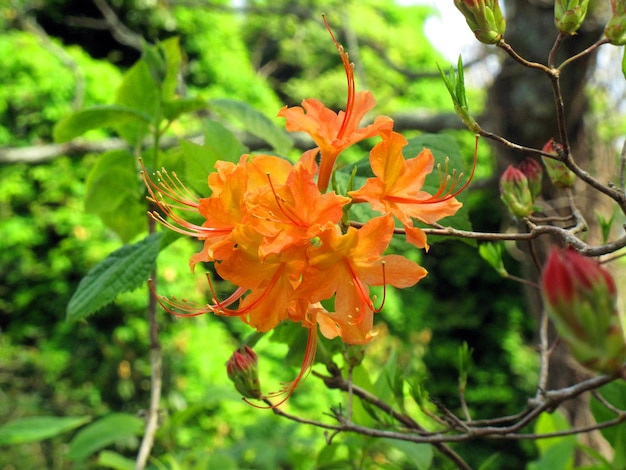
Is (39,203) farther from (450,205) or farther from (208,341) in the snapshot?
(450,205)

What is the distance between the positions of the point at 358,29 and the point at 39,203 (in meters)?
3.50

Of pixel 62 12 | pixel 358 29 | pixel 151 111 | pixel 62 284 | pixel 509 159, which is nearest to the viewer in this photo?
pixel 151 111

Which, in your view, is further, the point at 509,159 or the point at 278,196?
the point at 509,159

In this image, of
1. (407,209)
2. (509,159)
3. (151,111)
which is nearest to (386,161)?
(407,209)

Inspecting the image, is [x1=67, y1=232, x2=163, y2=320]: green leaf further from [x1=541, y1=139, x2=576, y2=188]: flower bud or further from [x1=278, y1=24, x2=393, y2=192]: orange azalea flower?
[x1=541, y1=139, x2=576, y2=188]: flower bud

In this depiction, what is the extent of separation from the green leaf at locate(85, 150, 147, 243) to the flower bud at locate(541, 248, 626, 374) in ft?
2.18

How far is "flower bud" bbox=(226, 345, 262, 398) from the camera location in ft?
2.09

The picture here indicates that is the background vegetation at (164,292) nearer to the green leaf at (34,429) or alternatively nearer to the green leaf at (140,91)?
the green leaf at (34,429)

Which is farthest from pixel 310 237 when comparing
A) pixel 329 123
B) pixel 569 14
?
pixel 569 14

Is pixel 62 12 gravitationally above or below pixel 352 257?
below

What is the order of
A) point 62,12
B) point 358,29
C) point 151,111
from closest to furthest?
point 151,111 < point 62,12 < point 358,29

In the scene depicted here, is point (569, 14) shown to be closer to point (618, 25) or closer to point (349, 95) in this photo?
point (618, 25)

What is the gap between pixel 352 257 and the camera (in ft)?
1.69


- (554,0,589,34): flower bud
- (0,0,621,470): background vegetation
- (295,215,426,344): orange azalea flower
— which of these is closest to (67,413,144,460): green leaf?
(0,0,621,470): background vegetation
